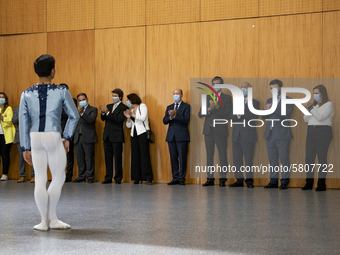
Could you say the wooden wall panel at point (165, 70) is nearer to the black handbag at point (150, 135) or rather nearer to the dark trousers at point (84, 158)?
the black handbag at point (150, 135)

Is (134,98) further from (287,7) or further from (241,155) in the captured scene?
(287,7)

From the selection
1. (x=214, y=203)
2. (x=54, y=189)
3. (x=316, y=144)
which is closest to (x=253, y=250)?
(x=54, y=189)

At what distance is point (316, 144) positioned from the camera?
6609mm

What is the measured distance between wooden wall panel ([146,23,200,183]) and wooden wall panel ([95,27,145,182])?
193 mm

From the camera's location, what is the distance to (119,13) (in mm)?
8164

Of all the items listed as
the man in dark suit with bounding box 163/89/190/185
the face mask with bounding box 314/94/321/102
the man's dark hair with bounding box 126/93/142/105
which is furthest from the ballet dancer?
the face mask with bounding box 314/94/321/102

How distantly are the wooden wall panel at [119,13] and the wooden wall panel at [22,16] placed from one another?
131 cm

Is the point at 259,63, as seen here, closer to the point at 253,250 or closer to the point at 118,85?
the point at 118,85

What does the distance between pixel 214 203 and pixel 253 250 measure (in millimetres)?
2284

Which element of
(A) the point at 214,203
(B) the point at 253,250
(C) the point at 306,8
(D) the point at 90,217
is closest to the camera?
(B) the point at 253,250

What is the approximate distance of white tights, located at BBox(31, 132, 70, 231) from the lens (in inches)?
134

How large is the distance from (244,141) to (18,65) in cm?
514

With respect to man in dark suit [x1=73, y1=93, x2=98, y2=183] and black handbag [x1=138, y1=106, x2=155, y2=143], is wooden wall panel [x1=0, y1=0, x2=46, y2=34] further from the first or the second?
black handbag [x1=138, y1=106, x2=155, y2=143]

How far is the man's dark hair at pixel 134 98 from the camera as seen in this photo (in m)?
7.50
